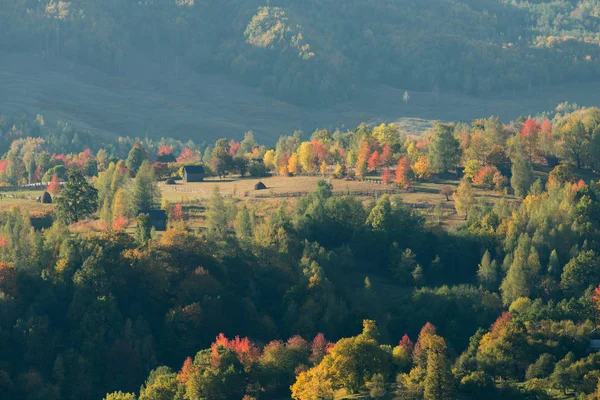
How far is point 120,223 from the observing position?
159 m

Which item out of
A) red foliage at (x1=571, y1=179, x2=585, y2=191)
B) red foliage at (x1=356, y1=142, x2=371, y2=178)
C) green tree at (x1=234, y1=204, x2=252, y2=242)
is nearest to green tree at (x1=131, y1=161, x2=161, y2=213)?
green tree at (x1=234, y1=204, x2=252, y2=242)

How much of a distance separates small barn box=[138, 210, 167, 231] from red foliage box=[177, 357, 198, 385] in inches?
1711

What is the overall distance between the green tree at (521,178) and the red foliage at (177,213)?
45.3 m

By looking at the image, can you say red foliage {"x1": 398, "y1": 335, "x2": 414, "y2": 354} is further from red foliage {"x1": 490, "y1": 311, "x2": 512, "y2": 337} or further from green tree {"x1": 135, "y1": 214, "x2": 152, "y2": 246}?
green tree {"x1": 135, "y1": 214, "x2": 152, "y2": 246}

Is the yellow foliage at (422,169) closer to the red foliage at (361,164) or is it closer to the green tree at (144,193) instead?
the red foliage at (361,164)

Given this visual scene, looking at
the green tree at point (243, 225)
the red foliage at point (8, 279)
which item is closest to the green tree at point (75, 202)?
the green tree at point (243, 225)

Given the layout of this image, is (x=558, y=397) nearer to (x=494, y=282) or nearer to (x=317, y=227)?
(x=494, y=282)

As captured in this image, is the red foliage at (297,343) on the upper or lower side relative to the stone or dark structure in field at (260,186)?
lower

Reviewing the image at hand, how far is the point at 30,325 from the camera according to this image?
12850 cm

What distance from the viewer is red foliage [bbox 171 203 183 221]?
165250 millimetres

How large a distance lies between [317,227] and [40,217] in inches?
1296

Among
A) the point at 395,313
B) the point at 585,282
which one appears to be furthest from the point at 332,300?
the point at 585,282

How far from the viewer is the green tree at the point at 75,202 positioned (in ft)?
543

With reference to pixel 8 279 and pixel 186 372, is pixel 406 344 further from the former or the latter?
pixel 8 279
